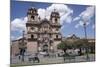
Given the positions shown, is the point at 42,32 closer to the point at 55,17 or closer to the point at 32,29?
the point at 32,29

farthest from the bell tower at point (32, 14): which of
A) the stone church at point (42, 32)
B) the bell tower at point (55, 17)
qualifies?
the bell tower at point (55, 17)

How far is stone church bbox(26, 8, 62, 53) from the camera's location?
7.50ft

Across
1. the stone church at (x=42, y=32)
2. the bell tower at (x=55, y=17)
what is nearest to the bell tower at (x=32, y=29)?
the stone church at (x=42, y=32)

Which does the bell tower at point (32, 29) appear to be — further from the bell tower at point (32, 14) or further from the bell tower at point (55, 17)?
the bell tower at point (55, 17)

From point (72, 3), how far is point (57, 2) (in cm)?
19

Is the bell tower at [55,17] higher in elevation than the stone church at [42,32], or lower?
higher

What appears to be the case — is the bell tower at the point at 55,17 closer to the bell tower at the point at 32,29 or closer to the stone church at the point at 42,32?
the stone church at the point at 42,32

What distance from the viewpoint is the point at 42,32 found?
2.33m

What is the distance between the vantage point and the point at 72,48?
247 cm

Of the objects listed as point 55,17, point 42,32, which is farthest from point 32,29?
point 55,17

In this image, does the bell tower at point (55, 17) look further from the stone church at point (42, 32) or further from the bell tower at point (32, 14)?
the bell tower at point (32, 14)

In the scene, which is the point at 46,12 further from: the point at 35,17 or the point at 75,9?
the point at 75,9

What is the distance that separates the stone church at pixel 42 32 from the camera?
229cm
